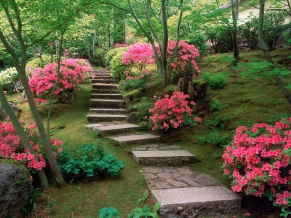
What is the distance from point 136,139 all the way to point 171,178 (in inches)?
66.5

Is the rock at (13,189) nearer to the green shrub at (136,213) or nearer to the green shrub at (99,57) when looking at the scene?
the green shrub at (136,213)

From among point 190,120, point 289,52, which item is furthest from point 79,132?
point 289,52

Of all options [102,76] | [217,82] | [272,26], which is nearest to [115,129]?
[217,82]

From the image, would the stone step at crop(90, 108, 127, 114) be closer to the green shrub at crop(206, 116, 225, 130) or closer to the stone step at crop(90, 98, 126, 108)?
the stone step at crop(90, 98, 126, 108)

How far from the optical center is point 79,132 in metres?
6.07

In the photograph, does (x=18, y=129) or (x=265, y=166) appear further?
(x=18, y=129)

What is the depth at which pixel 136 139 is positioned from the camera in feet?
17.3

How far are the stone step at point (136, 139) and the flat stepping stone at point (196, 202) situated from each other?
206 cm

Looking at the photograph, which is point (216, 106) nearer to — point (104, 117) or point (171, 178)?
point (171, 178)

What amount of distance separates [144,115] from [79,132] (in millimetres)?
1776

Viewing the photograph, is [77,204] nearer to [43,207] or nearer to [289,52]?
[43,207]

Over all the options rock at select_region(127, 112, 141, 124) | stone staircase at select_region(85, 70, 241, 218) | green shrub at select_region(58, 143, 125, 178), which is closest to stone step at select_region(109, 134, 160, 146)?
stone staircase at select_region(85, 70, 241, 218)

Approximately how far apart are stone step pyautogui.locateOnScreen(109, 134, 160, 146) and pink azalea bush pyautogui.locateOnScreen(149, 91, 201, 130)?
0.84 feet

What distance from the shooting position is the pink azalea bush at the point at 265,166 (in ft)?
8.64
